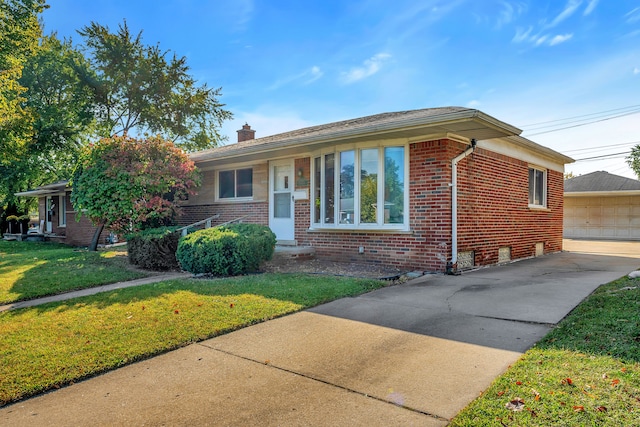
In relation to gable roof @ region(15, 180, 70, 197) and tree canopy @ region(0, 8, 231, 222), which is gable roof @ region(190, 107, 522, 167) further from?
gable roof @ region(15, 180, 70, 197)

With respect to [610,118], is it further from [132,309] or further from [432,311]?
[132,309]

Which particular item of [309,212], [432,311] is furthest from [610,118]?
[432,311]

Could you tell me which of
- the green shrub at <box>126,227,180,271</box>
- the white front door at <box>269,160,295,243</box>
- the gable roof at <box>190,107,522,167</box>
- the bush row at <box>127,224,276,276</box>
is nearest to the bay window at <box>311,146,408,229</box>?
the gable roof at <box>190,107,522,167</box>

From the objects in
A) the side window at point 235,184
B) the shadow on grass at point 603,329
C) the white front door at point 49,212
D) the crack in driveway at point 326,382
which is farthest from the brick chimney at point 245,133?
the shadow on grass at point 603,329

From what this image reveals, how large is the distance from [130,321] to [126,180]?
20.0ft

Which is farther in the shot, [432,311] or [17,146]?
[17,146]

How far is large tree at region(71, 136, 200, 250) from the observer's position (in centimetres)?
1009

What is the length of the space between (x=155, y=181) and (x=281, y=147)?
3.31 m

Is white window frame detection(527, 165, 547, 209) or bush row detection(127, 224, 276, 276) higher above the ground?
white window frame detection(527, 165, 547, 209)

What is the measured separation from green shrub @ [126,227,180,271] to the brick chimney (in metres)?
8.29

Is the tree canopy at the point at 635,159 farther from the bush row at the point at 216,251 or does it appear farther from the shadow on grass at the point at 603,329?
the bush row at the point at 216,251

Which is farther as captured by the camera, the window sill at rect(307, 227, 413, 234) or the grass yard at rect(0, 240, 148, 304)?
the window sill at rect(307, 227, 413, 234)

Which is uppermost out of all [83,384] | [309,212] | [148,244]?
[309,212]

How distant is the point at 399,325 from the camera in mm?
4715
